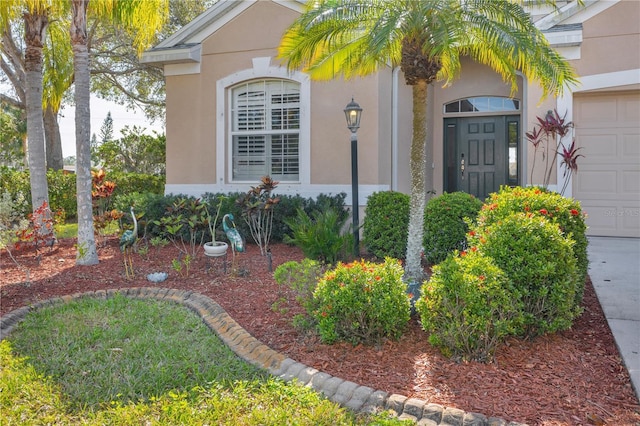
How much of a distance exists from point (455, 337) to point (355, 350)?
80 cm

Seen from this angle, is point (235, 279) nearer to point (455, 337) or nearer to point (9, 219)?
point (455, 337)

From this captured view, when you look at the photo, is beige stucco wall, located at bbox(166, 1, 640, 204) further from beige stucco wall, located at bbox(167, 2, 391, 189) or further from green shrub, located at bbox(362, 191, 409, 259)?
green shrub, located at bbox(362, 191, 409, 259)

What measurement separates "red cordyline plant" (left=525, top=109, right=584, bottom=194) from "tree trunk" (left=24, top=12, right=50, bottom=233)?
8.58 metres

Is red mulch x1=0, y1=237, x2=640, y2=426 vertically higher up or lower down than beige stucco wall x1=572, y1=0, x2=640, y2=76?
lower down

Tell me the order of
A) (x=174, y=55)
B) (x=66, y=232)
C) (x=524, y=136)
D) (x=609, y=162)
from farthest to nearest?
(x=66, y=232) → (x=174, y=55) → (x=524, y=136) → (x=609, y=162)

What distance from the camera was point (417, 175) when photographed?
5438 millimetres

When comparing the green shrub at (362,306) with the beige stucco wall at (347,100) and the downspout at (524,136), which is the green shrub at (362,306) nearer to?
the beige stucco wall at (347,100)

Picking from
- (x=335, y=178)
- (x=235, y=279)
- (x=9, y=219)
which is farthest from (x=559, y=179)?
(x=9, y=219)

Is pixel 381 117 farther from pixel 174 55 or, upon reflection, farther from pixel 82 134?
pixel 82 134

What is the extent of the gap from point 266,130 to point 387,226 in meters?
3.76

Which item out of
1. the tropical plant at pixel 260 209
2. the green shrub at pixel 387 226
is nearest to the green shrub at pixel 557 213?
the green shrub at pixel 387 226

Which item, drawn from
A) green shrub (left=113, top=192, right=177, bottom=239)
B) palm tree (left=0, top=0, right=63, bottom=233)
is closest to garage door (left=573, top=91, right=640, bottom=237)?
green shrub (left=113, top=192, right=177, bottom=239)

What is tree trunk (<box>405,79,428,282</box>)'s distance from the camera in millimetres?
5387

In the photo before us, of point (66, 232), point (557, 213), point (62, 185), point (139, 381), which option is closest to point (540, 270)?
point (557, 213)
